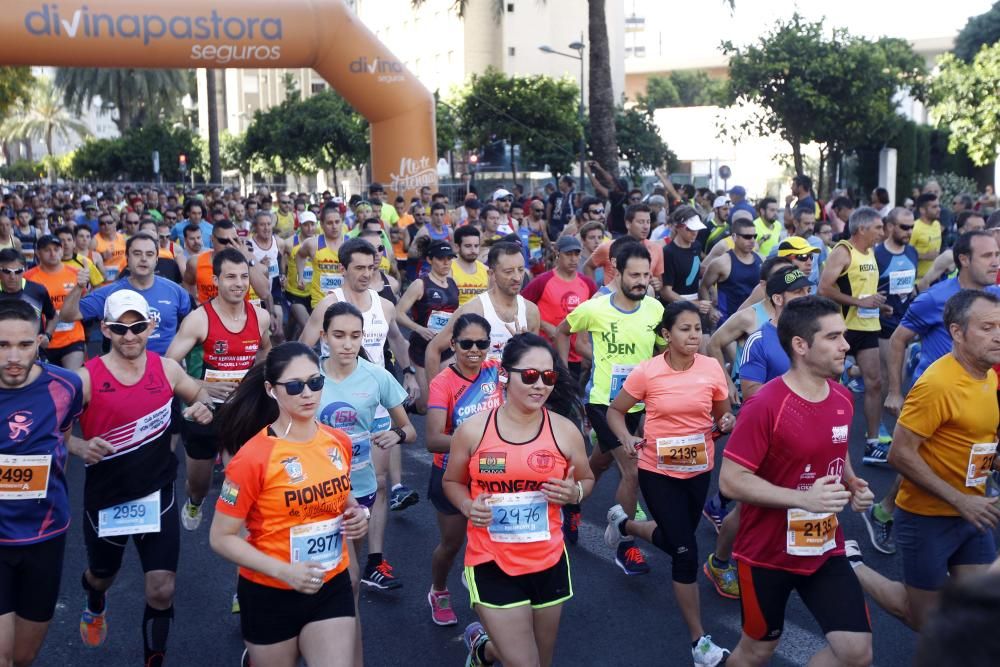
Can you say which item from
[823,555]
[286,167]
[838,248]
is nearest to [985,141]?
[838,248]

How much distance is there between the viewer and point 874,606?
5.78 metres

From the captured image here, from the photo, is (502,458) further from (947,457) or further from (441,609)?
(947,457)

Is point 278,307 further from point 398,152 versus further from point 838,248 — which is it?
point 398,152

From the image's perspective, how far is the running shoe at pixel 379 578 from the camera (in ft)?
19.6

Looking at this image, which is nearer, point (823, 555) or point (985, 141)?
point (823, 555)

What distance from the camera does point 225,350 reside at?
6.52 m

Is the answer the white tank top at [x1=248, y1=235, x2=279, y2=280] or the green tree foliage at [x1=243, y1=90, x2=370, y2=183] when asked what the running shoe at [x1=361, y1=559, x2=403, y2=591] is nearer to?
the white tank top at [x1=248, y1=235, x2=279, y2=280]

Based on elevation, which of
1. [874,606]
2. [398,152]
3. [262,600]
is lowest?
[874,606]

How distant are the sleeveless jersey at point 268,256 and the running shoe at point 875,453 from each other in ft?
21.1

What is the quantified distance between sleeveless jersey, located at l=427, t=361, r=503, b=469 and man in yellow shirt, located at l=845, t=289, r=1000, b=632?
6.63 ft

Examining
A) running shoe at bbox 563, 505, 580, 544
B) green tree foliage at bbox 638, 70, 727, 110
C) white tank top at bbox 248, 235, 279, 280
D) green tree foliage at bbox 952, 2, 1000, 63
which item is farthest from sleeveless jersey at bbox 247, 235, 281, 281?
green tree foliage at bbox 638, 70, 727, 110

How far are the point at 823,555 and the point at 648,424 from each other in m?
1.51

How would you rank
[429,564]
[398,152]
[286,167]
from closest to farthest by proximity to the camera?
1. [429,564]
2. [398,152]
3. [286,167]

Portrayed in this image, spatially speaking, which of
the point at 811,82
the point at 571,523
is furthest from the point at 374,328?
the point at 811,82
